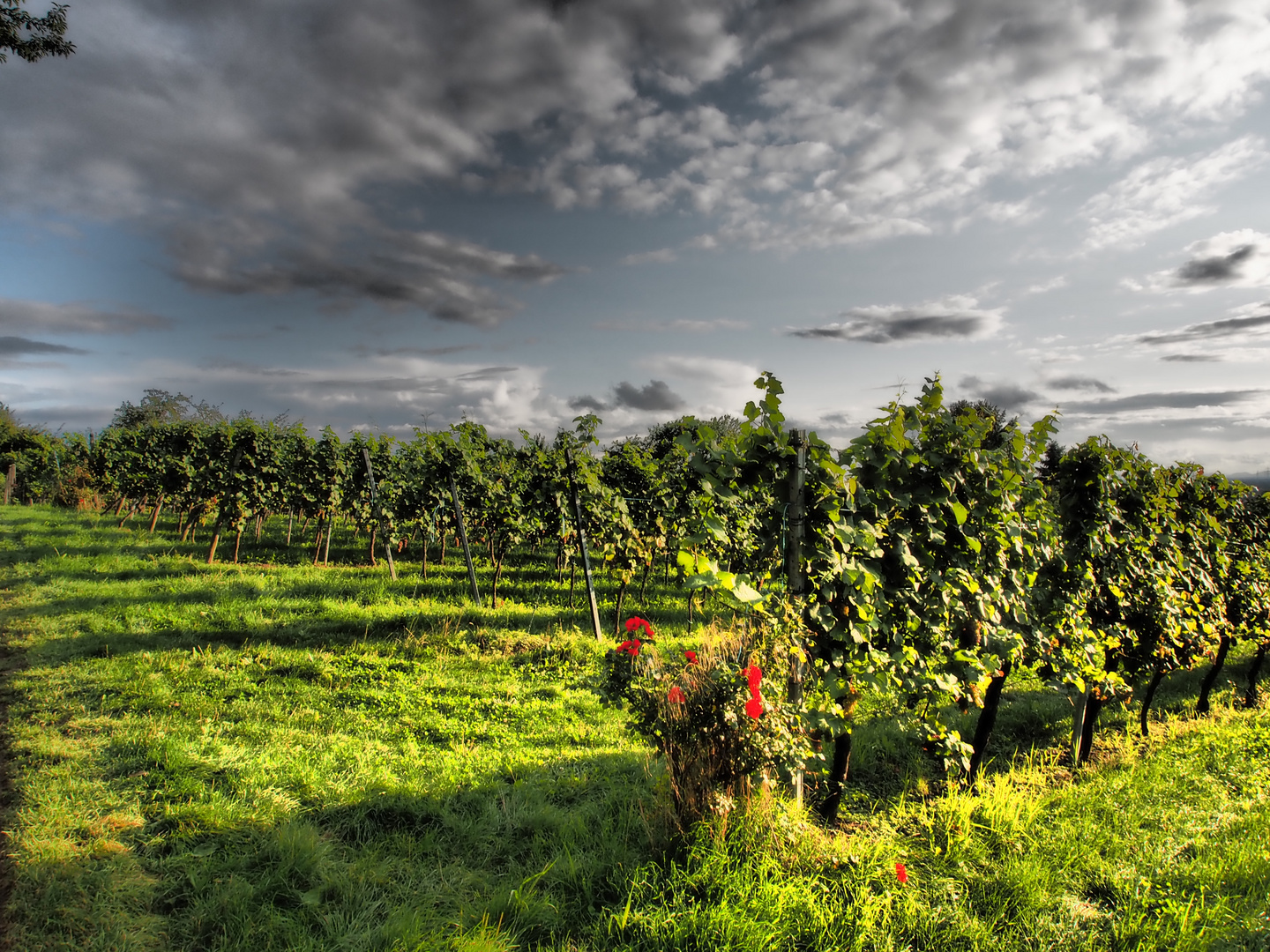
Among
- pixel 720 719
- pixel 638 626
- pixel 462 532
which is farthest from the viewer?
pixel 462 532

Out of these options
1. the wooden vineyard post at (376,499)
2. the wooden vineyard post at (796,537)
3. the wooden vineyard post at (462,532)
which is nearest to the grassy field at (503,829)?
the wooden vineyard post at (796,537)

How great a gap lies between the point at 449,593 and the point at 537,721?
5.74 meters

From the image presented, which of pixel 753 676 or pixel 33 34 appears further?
pixel 33 34

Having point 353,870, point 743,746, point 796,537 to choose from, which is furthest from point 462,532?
point 743,746

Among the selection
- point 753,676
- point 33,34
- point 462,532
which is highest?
point 33,34

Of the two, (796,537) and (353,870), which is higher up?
(796,537)

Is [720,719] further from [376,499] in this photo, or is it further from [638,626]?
[376,499]

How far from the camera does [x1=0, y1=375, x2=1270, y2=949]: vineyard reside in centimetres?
300

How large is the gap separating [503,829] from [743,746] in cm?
183

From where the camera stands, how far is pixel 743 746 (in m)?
3.36

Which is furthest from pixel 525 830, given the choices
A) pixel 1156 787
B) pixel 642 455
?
pixel 642 455

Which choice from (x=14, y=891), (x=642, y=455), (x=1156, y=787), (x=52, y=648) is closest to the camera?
(x=14, y=891)

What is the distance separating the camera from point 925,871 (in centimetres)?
346

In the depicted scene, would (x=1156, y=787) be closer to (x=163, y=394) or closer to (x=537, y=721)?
(x=537, y=721)
